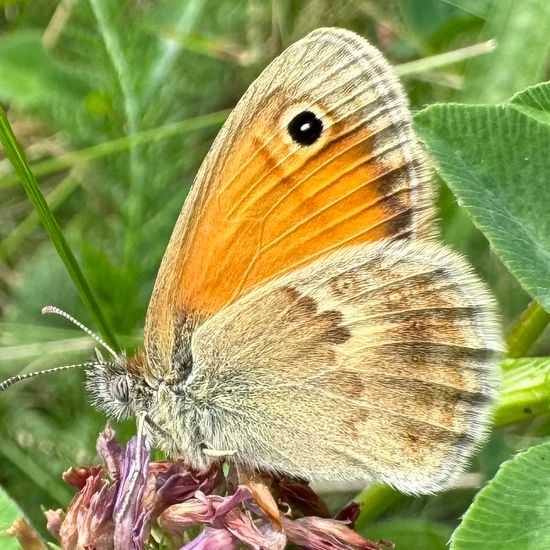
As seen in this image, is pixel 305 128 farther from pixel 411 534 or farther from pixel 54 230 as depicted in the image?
pixel 411 534

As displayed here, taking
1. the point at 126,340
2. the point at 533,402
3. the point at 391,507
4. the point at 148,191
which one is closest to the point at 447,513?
the point at 391,507

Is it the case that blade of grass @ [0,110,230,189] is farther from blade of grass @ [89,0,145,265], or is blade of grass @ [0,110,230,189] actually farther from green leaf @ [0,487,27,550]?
green leaf @ [0,487,27,550]

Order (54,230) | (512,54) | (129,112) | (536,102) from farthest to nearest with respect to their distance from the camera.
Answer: (129,112)
(512,54)
(54,230)
(536,102)

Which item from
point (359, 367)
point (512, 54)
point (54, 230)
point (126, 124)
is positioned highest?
point (126, 124)

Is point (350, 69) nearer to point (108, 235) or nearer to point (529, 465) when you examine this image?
point (529, 465)

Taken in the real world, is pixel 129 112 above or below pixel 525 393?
above

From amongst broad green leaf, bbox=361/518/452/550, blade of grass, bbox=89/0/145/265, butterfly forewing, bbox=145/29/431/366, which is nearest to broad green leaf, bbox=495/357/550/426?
broad green leaf, bbox=361/518/452/550

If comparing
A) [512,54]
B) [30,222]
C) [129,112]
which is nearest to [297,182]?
[512,54]

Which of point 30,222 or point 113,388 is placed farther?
point 30,222
